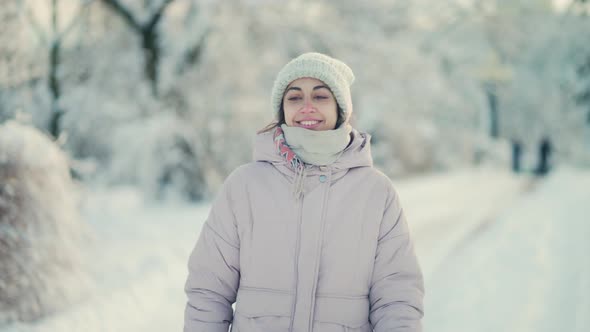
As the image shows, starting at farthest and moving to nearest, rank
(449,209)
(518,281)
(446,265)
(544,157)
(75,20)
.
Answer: (544,157), (449,209), (75,20), (446,265), (518,281)

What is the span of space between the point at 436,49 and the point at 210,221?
14.2 meters

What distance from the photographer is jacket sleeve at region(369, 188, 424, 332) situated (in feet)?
5.95

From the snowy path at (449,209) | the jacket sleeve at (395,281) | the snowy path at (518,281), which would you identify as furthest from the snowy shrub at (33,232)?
the snowy path at (449,209)

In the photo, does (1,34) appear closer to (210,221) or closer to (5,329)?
(5,329)

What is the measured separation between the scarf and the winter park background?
228 centimetres

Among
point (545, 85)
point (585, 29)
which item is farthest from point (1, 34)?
point (545, 85)

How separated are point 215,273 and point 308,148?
24.5 inches

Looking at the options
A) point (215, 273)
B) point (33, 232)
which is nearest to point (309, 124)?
point (215, 273)

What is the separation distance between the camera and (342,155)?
1921 mm

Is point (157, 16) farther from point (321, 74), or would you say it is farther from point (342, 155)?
point (342, 155)

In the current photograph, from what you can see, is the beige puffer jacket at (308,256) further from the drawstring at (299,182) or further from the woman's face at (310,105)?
the woman's face at (310,105)

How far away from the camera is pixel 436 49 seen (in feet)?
48.5

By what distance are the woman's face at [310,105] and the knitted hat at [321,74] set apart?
0.11ft

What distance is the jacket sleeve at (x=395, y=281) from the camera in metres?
1.81
